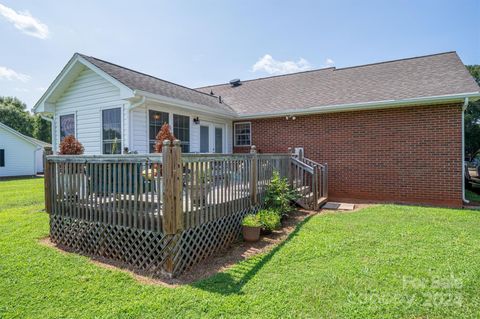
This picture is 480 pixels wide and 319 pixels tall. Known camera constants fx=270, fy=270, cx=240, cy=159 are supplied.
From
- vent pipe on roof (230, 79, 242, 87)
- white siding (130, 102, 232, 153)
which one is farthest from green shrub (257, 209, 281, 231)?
vent pipe on roof (230, 79, 242, 87)

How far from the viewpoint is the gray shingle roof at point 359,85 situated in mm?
8779

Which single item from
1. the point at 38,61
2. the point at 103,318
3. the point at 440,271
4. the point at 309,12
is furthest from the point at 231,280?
the point at 38,61

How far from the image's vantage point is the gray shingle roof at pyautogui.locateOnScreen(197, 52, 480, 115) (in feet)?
28.8

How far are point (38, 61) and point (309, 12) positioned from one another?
13.4 meters

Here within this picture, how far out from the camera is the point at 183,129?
9070 mm

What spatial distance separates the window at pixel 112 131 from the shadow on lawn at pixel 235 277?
554cm

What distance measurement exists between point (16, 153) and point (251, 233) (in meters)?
25.8

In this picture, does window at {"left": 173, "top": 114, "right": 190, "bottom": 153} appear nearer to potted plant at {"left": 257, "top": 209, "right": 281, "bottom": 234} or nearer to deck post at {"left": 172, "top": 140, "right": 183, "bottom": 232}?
potted plant at {"left": 257, "top": 209, "right": 281, "bottom": 234}

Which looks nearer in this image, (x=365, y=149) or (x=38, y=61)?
(x=365, y=149)

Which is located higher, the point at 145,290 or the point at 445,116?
the point at 445,116

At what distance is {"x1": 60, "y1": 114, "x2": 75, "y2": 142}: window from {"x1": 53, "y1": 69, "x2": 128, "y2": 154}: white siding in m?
0.20

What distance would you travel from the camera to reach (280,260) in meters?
4.16

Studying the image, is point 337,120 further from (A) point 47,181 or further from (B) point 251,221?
(A) point 47,181

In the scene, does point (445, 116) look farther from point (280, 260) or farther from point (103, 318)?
point (103, 318)
